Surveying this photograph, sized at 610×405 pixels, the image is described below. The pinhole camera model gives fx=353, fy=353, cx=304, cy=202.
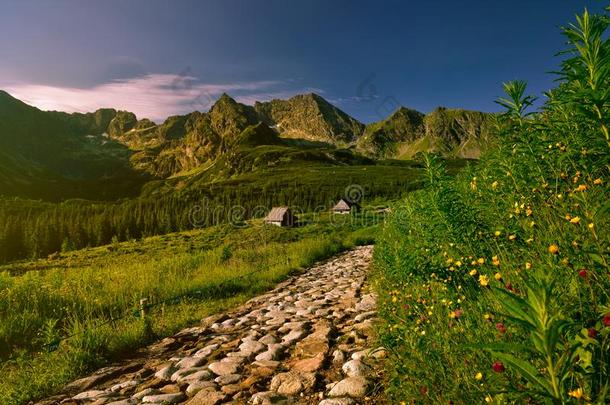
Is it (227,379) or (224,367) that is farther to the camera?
(224,367)

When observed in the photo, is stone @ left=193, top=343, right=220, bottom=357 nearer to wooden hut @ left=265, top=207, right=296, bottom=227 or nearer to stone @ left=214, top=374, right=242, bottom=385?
stone @ left=214, top=374, right=242, bottom=385

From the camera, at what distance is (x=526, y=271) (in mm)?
2758

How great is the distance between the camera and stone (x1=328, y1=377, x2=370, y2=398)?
360 cm

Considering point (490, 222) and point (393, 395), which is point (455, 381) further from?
point (490, 222)

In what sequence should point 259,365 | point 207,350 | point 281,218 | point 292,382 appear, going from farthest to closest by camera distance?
point 281,218 < point 207,350 < point 259,365 < point 292,382

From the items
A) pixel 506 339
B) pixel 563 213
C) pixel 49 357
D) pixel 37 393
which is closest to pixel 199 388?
pixel 37 393

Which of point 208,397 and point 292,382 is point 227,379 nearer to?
point 208,397

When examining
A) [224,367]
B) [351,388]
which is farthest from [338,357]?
[224,367]

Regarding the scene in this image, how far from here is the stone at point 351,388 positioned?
3604 mm

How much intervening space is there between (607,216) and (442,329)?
5.54ft

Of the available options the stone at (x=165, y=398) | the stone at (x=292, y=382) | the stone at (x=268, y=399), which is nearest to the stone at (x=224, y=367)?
the stone at (x=165, y=398)

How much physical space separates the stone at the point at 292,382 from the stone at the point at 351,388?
351mm

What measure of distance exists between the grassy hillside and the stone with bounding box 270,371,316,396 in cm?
95

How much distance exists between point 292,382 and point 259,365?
2.89ft
